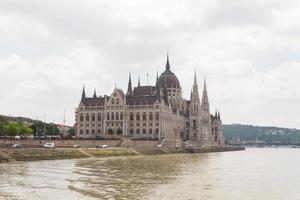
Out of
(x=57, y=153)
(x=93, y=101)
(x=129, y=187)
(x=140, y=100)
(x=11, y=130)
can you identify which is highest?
(x=93, y=101)

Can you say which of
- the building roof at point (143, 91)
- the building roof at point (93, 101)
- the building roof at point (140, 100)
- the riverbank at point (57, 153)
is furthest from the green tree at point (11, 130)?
the building roof at point (143, 91)

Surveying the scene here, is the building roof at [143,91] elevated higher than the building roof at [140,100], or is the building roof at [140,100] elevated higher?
the building roof at [143,91]

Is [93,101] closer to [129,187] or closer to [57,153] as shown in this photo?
[57,153]

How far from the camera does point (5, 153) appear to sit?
7606cm

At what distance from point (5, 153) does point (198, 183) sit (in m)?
36.0

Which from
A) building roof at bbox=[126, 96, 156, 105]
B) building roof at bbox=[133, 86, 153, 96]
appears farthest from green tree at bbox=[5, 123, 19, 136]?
building roof at bbox=[133, 86, 153, 96]

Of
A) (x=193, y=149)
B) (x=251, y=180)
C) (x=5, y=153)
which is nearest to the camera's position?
(x=251, y=180)

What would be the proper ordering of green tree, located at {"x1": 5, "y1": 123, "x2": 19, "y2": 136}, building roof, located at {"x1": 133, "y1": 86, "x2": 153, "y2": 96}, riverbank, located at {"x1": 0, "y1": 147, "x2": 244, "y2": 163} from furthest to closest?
building roof, located at {"x1": 133, "y1": 86, "x2": 153, "y2": 96}
green tree, located at {"x1": 5, "y1": 123, "x2": 19, "y2": 136}
riverbank, located at {"x1": 0, "y1": 147, "x2": 244, "y2": 163}

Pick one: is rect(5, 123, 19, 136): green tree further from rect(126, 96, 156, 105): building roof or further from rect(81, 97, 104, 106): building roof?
rect(126, 96, 156, 105): building roof

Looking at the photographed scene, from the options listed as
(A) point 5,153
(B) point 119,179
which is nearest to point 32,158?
(A) point 5,153

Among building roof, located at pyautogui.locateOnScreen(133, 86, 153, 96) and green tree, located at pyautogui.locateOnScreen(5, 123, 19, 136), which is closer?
green tree, located at pyautogui.locateOnScreen(5, 123, 19, 136)

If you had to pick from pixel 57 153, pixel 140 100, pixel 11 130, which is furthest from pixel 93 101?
pixel 57 153

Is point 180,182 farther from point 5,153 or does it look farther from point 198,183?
point 5,153

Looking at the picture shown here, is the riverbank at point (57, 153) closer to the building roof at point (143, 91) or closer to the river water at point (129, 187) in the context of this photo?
the river water at point (129, 187)
